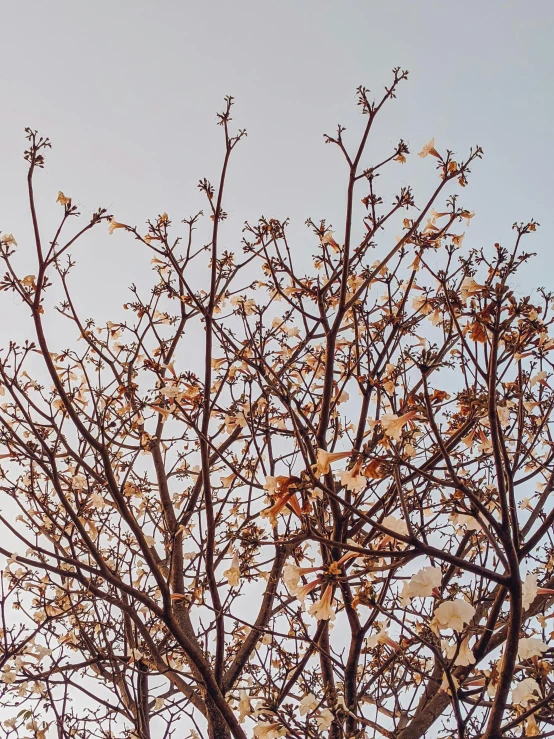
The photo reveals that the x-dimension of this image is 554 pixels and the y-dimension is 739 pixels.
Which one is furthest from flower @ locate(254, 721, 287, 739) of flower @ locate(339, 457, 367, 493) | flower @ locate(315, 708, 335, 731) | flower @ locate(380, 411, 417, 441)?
flower @ locate(380, 411, 417, 441)

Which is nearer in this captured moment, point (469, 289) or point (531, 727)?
point (531, 727)

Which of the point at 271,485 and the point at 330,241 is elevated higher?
the point at 330,241

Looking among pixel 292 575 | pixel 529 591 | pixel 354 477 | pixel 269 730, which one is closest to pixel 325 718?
pixel 269 730

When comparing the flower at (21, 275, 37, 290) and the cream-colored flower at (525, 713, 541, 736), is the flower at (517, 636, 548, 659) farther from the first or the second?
the flower at (21, 275, 37, 290)

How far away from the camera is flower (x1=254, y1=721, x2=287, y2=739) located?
2.36 m

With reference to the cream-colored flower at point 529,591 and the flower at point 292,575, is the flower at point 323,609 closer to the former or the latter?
the flower at point 292,575

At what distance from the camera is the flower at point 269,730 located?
7.73 ft

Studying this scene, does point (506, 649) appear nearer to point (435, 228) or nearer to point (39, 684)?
point (435, 228)

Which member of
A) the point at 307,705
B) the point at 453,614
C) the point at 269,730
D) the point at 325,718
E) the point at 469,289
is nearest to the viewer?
the point at 453,614

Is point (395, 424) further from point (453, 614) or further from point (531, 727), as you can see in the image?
point (531, 727)

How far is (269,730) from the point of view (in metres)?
2.35

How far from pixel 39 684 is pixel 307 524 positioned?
3709 millimetres

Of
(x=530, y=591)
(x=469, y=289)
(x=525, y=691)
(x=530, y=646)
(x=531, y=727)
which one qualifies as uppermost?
(x=469, y=289)

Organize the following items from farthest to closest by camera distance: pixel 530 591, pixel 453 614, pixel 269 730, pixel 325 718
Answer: pixel 325 718 → pixel 269 730 → pixel 530 591 → pixel 453 614
